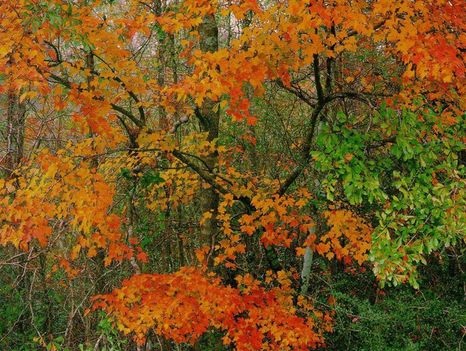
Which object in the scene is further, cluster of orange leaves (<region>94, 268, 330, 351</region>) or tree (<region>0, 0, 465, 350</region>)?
cluster of orange leaves (<region>94, 268, 330, 351</region>)

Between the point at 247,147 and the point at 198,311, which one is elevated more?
the point at 247,147

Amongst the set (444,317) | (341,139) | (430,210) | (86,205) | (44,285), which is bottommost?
(444,317)

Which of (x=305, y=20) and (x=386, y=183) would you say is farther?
(x=386, y=183)

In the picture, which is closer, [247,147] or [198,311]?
[198,311]

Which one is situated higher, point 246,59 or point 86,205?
point 246,59

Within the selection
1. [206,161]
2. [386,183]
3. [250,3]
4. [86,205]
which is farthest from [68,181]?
[386,183]

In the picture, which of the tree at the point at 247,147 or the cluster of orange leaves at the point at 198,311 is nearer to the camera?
the tree at the point at 247,147

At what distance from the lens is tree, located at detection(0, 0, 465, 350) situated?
4734 millimetres

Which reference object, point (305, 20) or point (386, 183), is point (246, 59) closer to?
point (305, 20)

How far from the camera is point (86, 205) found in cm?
559

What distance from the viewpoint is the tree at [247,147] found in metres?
4.73

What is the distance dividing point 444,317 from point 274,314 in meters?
2.73

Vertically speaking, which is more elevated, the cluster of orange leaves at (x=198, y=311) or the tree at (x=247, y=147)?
the tree at (x=247, y=147)

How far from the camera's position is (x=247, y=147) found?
920cm
